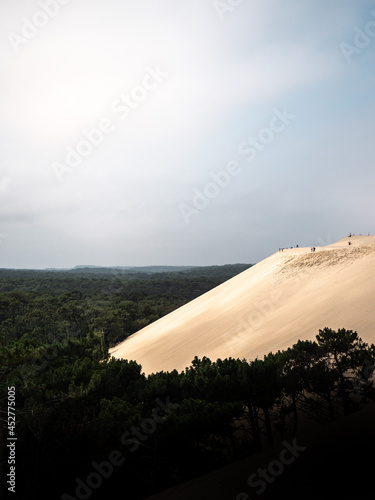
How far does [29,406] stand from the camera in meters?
9.80

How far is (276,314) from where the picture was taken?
92.2ft

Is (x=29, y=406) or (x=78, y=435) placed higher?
(x=29, y=406)

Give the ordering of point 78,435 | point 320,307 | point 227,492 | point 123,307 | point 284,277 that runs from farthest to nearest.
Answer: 1. point 123,307
2. point 284,277
3. point 320,307
4. point 78,435
5. point 227,492

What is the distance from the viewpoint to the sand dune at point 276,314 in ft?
74.2

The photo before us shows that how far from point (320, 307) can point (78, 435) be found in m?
20.5

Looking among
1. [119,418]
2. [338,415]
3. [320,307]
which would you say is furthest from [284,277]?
[119,418]

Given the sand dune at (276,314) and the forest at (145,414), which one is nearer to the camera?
the forest at (145,414)

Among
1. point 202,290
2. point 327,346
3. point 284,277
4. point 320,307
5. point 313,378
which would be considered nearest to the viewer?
point 313,378

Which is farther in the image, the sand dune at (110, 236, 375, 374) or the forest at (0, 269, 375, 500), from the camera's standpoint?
the sand dune at (110, 236, 375, 374)

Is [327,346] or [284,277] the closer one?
[327,346]

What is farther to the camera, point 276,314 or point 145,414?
point 276,314

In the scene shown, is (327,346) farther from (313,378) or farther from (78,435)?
(78,435)

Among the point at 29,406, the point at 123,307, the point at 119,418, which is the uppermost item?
the point at 123,307

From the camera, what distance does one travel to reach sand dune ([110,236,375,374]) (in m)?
22.6
